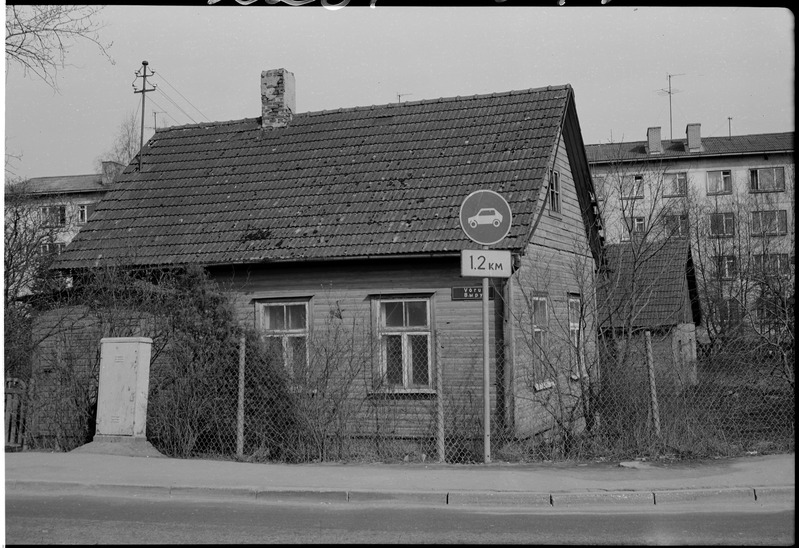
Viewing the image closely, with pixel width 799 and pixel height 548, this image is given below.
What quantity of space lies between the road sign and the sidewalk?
9.05ft

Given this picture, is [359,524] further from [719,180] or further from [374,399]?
[719,180]

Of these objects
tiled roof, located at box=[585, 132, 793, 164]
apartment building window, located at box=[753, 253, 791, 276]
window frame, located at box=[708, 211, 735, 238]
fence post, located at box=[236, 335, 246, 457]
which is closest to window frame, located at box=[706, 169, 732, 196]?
tiled roof, located at box=[585, 132, 793, 164]

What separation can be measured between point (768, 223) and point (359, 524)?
3893 centimetres

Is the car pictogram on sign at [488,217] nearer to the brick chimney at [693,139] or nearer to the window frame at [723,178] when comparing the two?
the window frame at [723,178]

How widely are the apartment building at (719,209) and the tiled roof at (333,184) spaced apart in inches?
94.1

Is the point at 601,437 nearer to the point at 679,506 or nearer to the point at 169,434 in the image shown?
the point at 679,506

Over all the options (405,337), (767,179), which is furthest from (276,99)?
(767,179)

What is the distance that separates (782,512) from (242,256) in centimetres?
1045

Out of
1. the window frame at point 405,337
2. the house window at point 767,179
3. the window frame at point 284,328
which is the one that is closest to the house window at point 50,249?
the window frame at point 284,328

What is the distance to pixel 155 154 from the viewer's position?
20.2m

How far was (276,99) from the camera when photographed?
2005 centimetres

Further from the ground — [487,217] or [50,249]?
[50,249]

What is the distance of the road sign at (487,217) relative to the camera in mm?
10922

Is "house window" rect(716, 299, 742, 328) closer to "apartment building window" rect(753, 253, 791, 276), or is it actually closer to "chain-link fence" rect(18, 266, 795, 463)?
"apartment building window" rect(753, 253, 791, 276)
